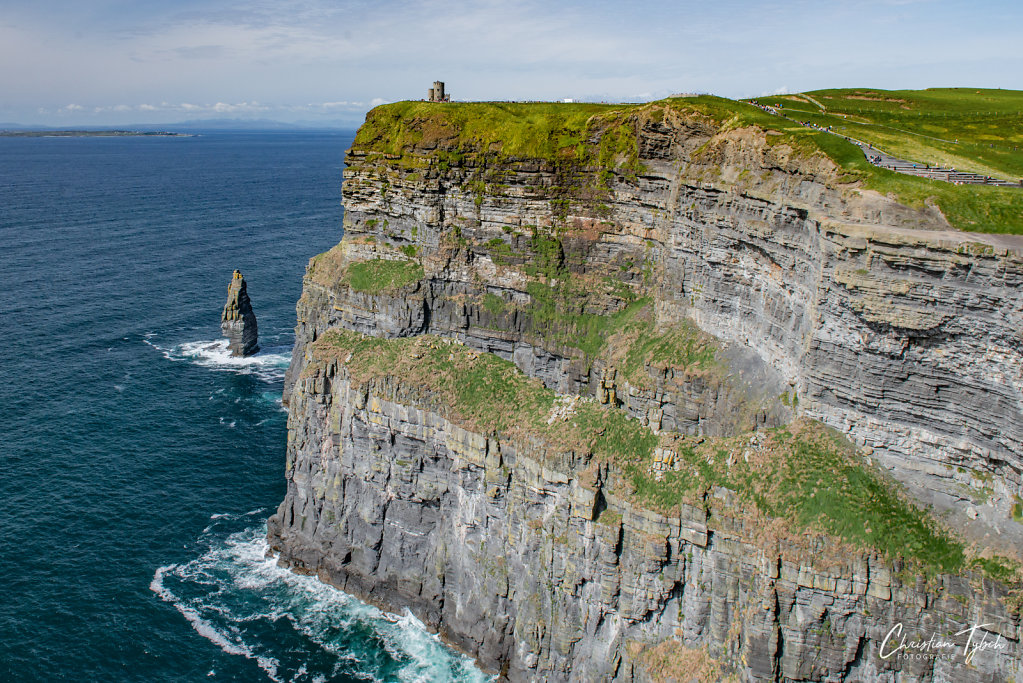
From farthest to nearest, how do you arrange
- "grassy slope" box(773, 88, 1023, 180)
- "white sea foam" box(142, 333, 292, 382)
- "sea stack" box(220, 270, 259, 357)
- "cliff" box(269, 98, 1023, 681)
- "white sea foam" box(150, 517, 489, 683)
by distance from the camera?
"sea stack" box(220, 270, 259, 357) → "white sea foam" box(142, 333, 292, 382) → "grassy slope" box(773, 88, 1023, 180) → "white sea foam" box(150, 517, 489, 683) → "cliff" box(269, 98, 1023, 681)

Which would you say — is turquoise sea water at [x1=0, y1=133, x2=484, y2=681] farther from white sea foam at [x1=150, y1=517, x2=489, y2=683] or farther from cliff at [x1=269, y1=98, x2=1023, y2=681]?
cliff at [x1=269, y1=98, x2=1023, y2=681]

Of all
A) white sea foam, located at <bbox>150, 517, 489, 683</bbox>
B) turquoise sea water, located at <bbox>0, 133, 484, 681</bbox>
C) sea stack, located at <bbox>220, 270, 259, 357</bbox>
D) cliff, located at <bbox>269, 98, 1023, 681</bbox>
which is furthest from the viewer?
sea stack, located at <bbox>220, 270, 259, 357</bbox>

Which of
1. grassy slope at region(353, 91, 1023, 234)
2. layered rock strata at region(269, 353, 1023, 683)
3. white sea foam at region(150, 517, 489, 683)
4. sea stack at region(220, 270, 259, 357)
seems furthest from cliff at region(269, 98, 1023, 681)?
sea stack at region(220, 270, 259, 357)

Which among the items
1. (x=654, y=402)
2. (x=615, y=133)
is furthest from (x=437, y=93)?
(x=654, y=402)

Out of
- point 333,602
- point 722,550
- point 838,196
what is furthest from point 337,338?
point 838,196

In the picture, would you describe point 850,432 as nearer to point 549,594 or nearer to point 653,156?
point 549,594

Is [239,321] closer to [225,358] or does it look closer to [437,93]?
[225,358]
